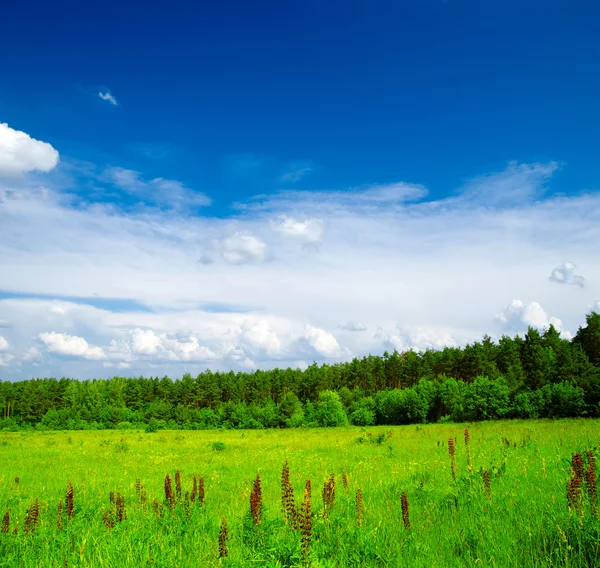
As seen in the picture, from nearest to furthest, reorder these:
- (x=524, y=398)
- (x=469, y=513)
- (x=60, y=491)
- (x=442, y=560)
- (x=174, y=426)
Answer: (x=442, y=560)
(x=469, y=513)
(x=60, y=491)
(x=524, y=398)
(x=174, y=426)

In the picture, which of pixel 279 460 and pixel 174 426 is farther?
pixel 174 426

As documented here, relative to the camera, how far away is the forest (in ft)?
155

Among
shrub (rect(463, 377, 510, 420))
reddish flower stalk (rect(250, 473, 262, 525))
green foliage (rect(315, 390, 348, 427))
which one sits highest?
reddish flower stalk (rect(250, 473, 262, 525))

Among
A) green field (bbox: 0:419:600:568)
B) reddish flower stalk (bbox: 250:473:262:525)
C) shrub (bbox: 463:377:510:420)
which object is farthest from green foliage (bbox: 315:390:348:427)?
reddish flower stalk (bbox: 250:473:262:525)

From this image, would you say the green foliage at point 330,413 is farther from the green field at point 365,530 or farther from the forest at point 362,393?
the green field at point 365,530

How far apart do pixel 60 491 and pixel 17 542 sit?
751cm

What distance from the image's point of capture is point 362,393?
7875cm

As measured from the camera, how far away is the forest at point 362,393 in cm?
4709

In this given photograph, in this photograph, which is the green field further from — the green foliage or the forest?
the green foliage

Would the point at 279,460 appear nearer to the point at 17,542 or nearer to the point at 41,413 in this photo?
the point at 17,542

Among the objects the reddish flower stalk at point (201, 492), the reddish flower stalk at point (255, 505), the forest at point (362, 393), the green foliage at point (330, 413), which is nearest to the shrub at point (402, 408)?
the forest at point (362, 393)

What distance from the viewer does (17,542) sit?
20.4 feet

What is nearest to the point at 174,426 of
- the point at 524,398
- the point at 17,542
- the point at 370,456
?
the point at 524,398

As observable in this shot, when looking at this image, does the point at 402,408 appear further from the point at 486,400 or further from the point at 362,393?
the point at 362,393
